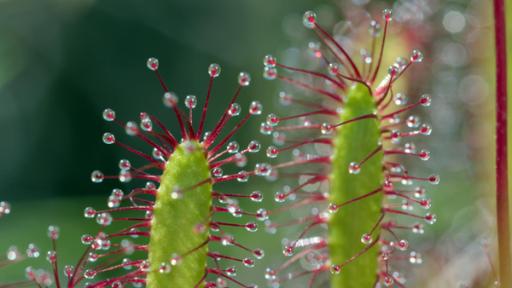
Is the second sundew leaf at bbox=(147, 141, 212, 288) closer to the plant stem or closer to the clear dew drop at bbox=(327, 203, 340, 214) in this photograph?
the clear dew drop at bbox=(327, 203, 340, 214)

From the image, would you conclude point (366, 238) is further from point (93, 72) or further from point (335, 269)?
point (93, 72)

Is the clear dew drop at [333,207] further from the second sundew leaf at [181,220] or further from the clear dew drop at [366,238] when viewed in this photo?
the second sundew leaf at [181,220]

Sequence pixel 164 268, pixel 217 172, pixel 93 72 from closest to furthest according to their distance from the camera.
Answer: pixel 164 268 → pixel 217 172 → pixel 93 72

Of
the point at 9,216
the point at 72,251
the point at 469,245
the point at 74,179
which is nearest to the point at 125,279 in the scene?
the point at 469,245

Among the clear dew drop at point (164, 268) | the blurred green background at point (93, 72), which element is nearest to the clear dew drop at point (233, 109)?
the clear dew drop at point (164, 268)

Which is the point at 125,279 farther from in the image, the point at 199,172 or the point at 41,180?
the point at 41,180

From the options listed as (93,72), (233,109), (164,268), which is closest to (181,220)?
(164,268)

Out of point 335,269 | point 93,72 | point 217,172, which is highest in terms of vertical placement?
point 93,72
